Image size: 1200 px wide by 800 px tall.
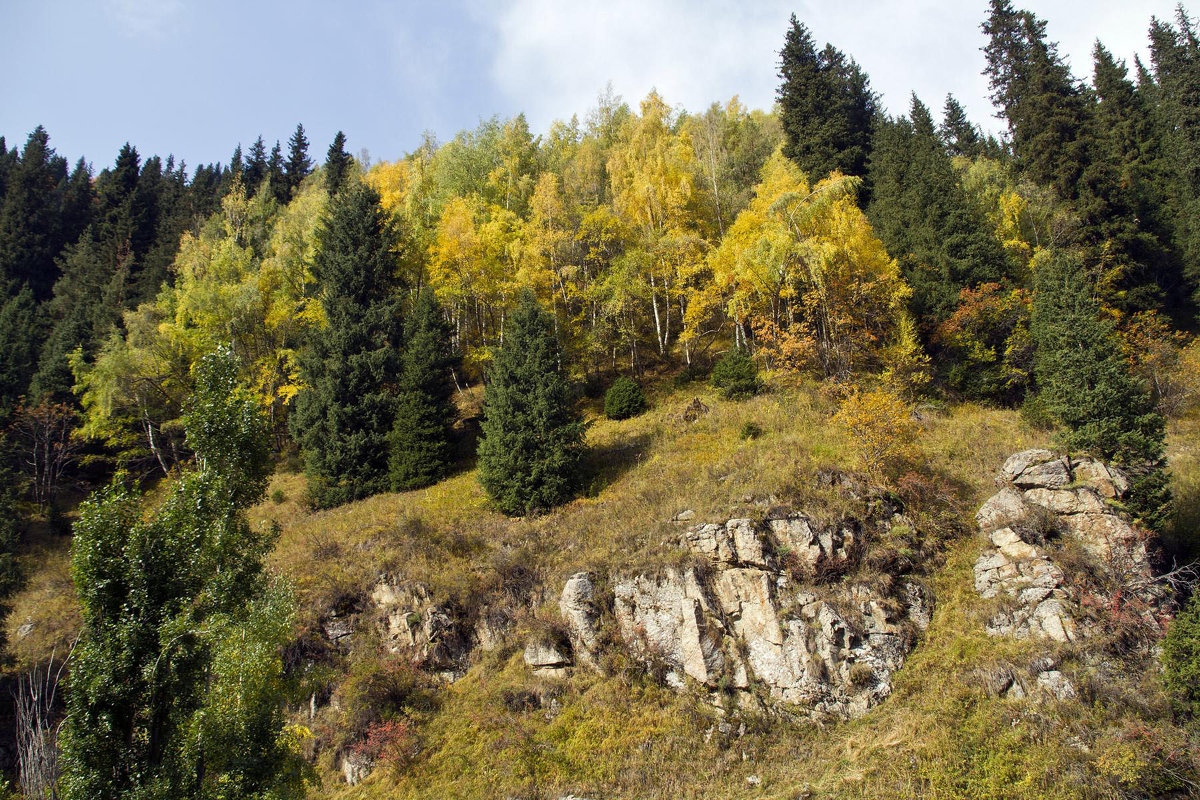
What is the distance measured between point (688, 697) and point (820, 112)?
115 feet

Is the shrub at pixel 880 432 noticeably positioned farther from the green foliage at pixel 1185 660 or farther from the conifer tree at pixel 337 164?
the conifer tree at pixel 337 164

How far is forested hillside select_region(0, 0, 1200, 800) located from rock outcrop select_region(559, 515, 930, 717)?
10 cm

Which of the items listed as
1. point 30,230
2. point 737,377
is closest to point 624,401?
point 737,377

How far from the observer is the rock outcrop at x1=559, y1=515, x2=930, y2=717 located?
1448cm

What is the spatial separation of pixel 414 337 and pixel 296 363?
20.6ft

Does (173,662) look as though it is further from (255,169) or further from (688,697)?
(255,169)

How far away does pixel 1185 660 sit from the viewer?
11.7 metres

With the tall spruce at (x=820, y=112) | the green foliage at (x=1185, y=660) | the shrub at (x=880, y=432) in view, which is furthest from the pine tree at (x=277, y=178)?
the green foliage at (x=1185, y=660)

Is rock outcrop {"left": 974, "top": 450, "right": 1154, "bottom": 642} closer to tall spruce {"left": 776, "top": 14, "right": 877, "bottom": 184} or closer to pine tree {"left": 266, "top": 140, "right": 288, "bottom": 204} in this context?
tall spruce {"left": 776, "top": 14, "right": 877, "bottom": 184}

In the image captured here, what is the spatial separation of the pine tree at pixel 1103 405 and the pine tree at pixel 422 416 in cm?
2119

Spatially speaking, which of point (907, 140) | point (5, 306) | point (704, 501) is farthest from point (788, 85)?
point (5, 306)

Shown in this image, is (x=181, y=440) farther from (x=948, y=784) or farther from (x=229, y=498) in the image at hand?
(x=948, y=784)

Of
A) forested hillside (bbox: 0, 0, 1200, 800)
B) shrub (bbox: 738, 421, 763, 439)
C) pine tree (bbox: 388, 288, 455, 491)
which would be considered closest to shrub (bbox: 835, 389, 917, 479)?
forested hillside (bbox: 0, 0, 1200, 800)

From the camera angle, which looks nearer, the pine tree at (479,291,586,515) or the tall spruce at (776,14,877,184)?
the pine tree at (479,291,586,515)
